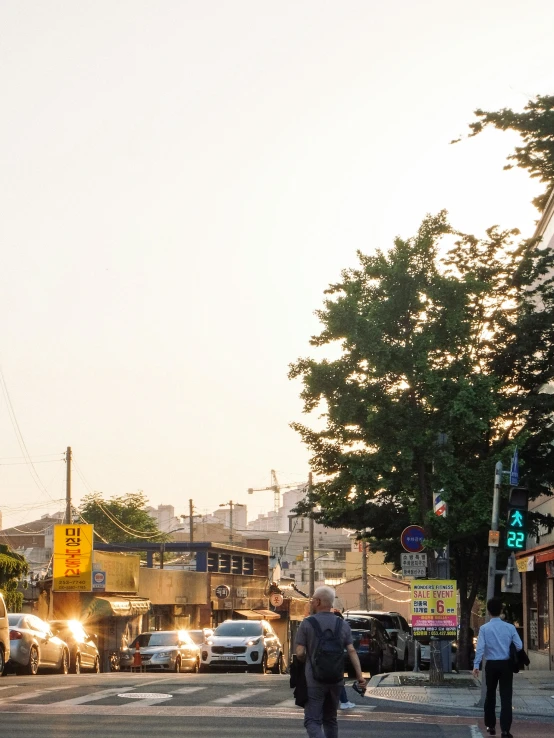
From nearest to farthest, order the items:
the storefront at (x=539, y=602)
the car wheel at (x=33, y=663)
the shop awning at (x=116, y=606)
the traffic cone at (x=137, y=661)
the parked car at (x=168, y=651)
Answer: the car wheel at (x=33, y=663) → the storefront at (x=539, y=602) → the traffic cone at (x=137, y=661) → the parked car at (x=168, y=651) → the shop awning at (x=116, y=606)

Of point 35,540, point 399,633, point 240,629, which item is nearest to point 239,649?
point 240,629

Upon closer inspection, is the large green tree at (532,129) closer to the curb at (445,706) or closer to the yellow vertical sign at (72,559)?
the curb at (445,706)

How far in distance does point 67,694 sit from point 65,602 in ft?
123

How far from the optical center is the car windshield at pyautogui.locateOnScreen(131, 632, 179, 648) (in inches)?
1467

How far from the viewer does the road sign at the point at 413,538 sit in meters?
25.0

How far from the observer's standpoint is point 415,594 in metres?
24.1

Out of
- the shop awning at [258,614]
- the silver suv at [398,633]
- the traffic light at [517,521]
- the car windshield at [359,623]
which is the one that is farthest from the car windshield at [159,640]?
the shop awning at [258,614]

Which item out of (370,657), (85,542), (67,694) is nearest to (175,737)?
(67,694)

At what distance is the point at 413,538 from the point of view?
82.7ft

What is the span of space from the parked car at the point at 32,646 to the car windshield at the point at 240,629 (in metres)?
5.34

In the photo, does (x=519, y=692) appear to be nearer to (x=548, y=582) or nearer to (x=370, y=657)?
(x=370, y=657)

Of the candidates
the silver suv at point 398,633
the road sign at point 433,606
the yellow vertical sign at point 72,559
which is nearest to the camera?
the road sign at point 433,606

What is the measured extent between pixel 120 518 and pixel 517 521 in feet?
294

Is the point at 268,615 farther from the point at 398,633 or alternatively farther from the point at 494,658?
the point at 494,658
